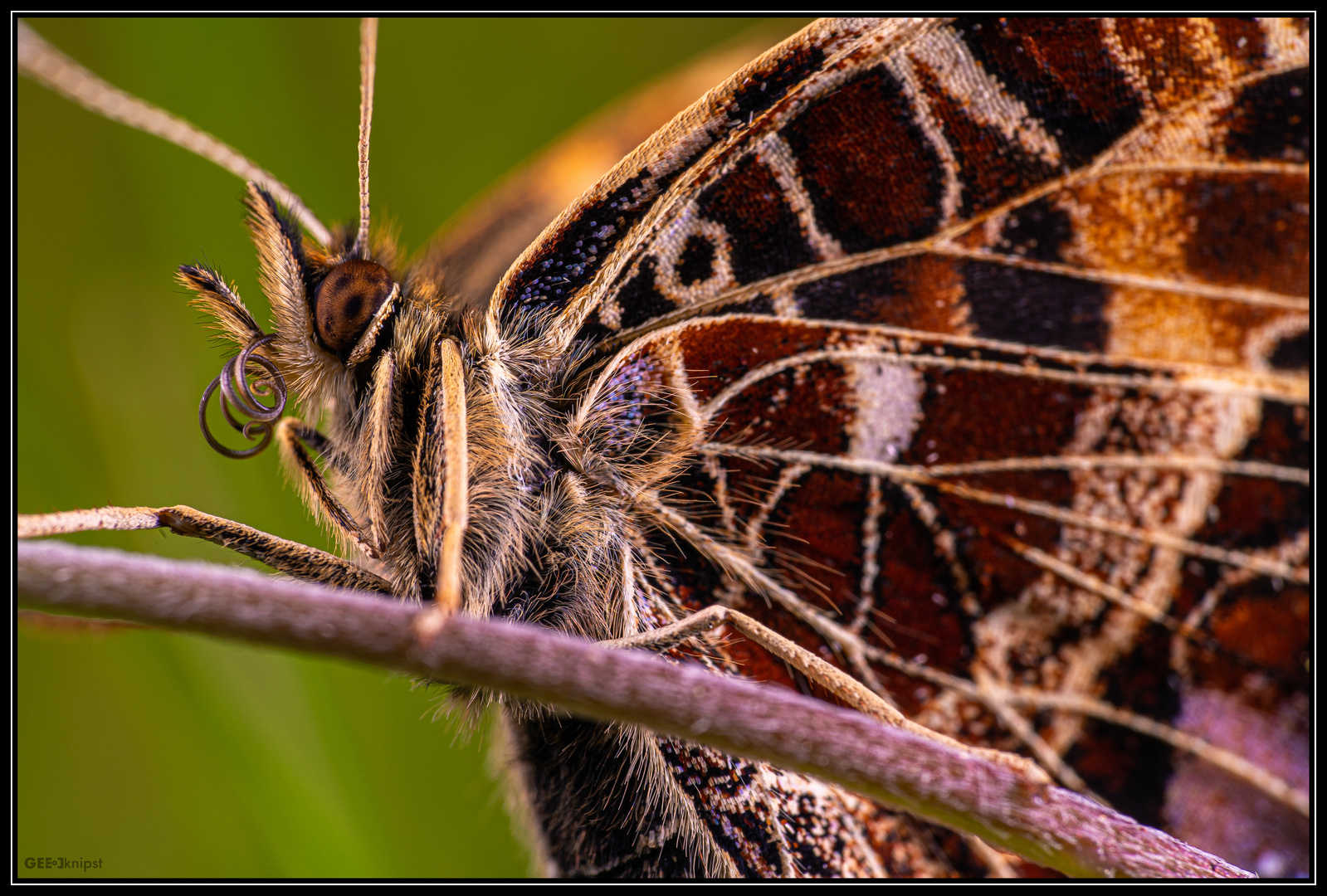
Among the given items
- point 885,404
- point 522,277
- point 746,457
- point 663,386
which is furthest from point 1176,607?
point 522,277

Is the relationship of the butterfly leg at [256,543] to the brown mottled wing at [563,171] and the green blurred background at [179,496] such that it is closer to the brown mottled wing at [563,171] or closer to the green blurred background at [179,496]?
the green blurred background at [179,496]

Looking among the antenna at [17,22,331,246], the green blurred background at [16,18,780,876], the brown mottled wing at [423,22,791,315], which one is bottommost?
the green blurred background at [16,18,780,876]

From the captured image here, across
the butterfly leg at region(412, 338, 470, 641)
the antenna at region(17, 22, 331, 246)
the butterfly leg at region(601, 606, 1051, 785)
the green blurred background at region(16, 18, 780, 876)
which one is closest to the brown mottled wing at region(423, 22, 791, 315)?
the green blurred background at region(16, 18, 780, 876)

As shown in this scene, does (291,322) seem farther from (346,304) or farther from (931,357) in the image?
(931,357)

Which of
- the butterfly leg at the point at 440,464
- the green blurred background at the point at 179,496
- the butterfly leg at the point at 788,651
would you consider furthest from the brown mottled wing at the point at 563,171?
the butterfly leg at the point at 788,651

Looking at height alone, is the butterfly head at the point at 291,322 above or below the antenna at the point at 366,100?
below

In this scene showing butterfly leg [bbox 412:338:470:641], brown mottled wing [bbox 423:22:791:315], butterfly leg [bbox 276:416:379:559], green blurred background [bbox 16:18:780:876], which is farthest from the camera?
brown mottled wing [bbox 423:22:791:315]

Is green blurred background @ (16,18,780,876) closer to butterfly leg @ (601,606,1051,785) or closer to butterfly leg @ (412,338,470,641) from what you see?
butterfly leg @ (412,338,470,641)

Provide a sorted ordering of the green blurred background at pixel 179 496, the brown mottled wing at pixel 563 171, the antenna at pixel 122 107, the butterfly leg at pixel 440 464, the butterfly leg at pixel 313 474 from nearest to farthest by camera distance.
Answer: the butterfly leg at pixel 440 464 < the antenna at pixel 122 107 < the butterfly leg at pixel 313 474 < the green blurred background at pixel 179 496 < the brown mottled wing at pixel 563 171

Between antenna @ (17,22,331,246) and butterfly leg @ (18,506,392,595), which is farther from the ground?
antenna @ (17,22,331,246)
